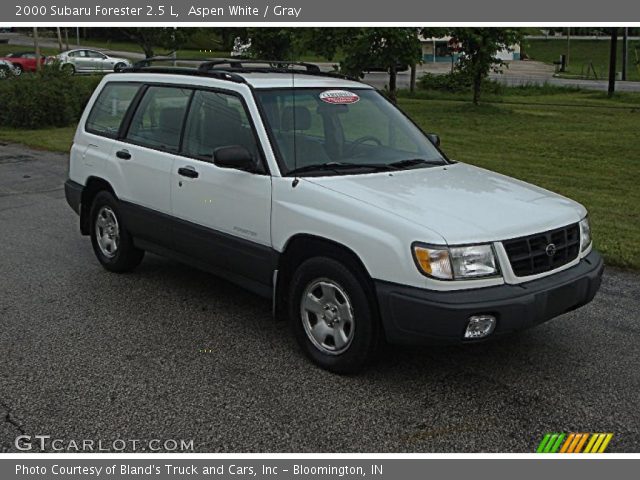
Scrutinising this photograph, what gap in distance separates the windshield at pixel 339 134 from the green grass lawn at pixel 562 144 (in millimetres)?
2636

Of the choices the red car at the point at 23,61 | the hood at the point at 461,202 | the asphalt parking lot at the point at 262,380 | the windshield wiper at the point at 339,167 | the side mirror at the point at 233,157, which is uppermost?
the red car at the point at 23,61

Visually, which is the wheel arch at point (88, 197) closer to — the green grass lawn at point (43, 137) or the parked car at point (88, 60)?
the green grass lawn at point (43, 137)

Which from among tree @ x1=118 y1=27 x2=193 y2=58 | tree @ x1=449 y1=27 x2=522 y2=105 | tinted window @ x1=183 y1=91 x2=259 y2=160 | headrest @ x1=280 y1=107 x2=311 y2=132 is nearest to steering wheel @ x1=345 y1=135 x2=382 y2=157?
headrest @ x1=280 y1=107 x2=311 y2=132

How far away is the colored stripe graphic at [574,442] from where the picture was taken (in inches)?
148

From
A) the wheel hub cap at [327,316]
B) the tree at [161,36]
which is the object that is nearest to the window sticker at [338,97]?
the wheel hub cap at [327,316]

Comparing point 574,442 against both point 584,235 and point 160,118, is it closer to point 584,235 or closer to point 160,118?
point 584,235

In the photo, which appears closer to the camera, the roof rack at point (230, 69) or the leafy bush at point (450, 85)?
the roof rack at point (230, 69)

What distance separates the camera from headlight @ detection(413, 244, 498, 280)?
4.07 m

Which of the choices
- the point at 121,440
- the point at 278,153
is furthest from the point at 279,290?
the point at 121,440

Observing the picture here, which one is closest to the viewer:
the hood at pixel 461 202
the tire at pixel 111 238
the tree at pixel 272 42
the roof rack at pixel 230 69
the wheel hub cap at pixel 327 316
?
the hood at pixel 461 202

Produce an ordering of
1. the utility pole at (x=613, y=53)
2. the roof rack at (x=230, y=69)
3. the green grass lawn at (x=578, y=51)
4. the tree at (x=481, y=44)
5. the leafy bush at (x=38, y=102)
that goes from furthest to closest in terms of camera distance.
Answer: the green grass lawn at (x=578, y=51)
the utility pole at (x=613, y=53)
the tree at (x=481, y=44)
the leafy bush at (x=38, y=102)
the roof rack at (x=230, y=69)

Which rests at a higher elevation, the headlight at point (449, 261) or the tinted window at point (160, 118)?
the tinted window at point (160, 118)

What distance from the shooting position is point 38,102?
18328 millimetres

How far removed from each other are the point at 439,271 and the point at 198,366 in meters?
1.64
